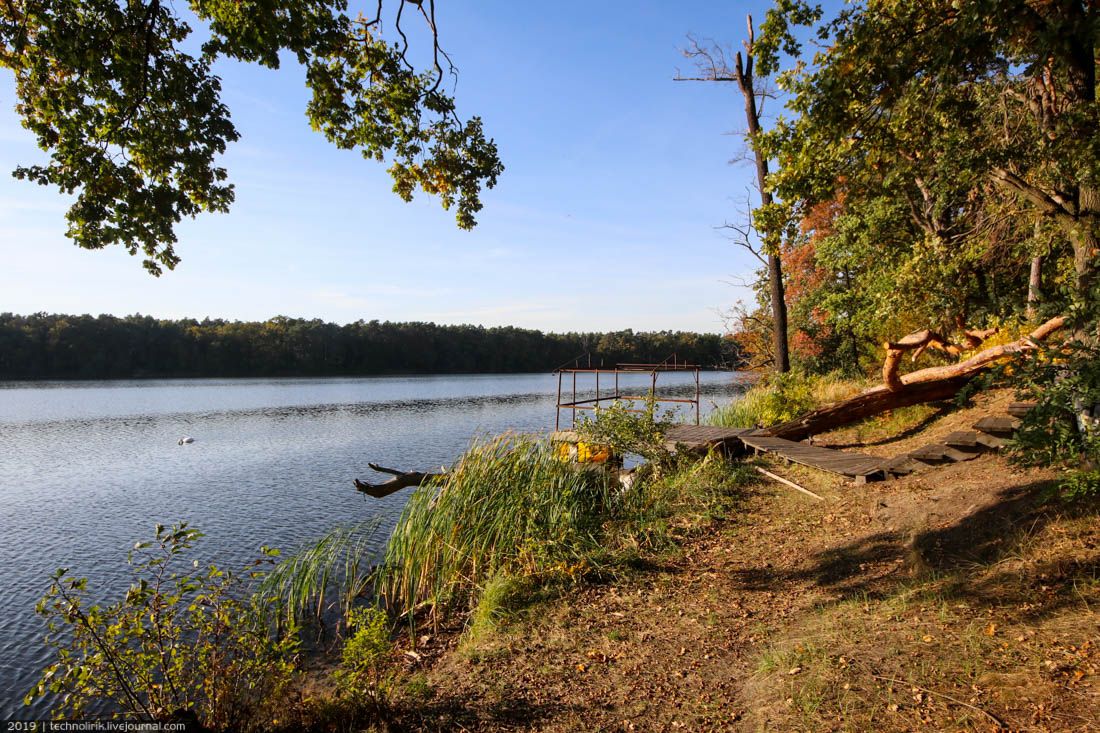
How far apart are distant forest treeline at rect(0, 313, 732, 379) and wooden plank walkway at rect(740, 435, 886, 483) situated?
41510 mm

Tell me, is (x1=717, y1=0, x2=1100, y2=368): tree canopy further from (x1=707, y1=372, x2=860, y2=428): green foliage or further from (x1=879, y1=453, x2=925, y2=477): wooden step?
(x1=707, y1=372, x2=860, y2=428): green foliage

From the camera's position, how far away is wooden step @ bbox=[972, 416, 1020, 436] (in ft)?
21.8

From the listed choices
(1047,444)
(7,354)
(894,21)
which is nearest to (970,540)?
(1047,444)

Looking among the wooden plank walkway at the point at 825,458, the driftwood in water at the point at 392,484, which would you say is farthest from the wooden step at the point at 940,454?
the driftwood in water at the point at 392,484

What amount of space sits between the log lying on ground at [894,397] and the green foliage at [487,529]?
5059mm

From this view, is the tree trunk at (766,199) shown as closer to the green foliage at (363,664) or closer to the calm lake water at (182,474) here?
the calm lake water at (182,474)

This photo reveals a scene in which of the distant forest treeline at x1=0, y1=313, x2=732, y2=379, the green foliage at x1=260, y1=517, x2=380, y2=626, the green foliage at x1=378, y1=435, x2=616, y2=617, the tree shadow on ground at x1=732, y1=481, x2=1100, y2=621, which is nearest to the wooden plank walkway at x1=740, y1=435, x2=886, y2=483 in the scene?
the tree shadow on ground at x1=732, y1=481, x2=1100, y2=621

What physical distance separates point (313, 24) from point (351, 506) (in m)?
9.98

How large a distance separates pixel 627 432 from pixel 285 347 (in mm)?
72632

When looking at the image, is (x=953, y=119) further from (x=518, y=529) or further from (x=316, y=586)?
(x=316, y=586)

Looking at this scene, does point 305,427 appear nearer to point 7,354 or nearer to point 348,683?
point 348,683

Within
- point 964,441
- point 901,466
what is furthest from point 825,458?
→ point 964,441

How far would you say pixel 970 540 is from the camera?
4.70 m

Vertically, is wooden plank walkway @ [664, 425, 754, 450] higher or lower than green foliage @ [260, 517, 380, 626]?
higher
